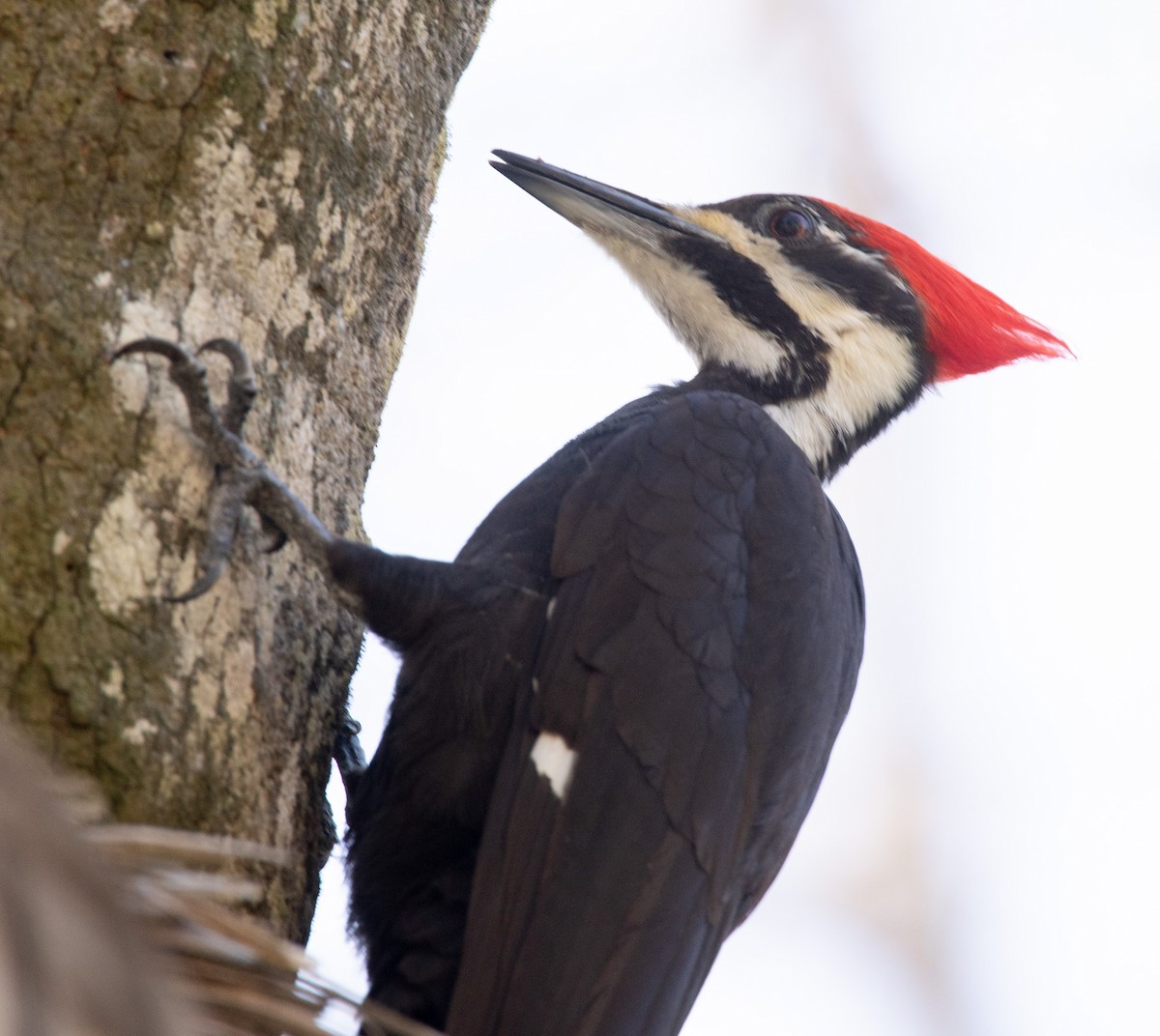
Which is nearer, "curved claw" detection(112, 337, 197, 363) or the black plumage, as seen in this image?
"curved claw" detection(112, 337, 197, 363)

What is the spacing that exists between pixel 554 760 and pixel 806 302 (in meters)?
1.47

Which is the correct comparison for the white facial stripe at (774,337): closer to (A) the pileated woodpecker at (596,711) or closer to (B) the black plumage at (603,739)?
(A) the pileated woodpecker at (596,711)

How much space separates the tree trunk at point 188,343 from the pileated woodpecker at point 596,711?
0.27ft

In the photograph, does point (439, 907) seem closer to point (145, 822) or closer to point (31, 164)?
point (145, 822)

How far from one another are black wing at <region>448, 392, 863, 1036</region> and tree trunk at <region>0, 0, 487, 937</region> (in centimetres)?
29

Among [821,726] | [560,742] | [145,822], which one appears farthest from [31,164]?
[821,726]

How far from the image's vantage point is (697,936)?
2.02m

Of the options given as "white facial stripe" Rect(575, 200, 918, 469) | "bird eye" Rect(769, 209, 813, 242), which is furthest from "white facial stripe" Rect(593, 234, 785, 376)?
"bird eye" Rect(769, 209, 813, 242)

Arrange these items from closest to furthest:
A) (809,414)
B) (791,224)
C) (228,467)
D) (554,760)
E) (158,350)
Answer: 1. (158,350)
2. (228,467)
3. (554,760)
4. (809,414)
5. (791,224)

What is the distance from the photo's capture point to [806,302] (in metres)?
3.17

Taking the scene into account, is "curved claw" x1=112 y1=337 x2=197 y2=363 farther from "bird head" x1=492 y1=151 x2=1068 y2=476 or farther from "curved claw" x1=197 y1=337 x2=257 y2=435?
"bird head" x1=492 y1=151 x2=1068 y2=476

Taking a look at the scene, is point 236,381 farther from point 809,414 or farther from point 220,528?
point 809,414

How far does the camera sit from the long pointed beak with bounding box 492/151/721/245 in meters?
3.01

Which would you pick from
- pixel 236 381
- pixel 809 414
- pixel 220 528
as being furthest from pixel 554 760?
pixel 809 414
